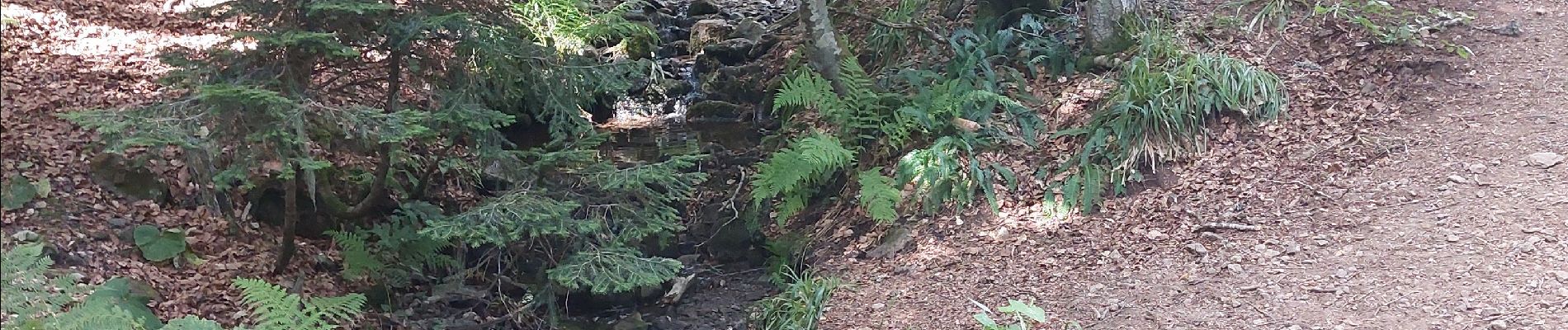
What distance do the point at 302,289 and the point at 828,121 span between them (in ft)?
11.2

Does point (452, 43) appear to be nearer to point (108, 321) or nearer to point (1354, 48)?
point (108, 321)

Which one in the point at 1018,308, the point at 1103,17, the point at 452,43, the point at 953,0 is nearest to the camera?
the point at 1018,308

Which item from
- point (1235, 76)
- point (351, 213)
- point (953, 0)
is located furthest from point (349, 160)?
point (1235, 76)

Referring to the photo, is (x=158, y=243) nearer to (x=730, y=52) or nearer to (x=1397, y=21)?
(x=730, y=52)

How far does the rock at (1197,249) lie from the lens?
4.89m

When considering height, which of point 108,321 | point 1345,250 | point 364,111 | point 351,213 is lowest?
point 1345,250

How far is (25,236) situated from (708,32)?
619 cm

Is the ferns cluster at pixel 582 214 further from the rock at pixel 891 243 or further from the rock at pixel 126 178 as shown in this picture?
the rock at pixel 126 178

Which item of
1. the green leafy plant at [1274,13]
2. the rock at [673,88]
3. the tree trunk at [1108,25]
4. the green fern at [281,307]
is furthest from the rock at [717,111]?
the green fern at [281,307]

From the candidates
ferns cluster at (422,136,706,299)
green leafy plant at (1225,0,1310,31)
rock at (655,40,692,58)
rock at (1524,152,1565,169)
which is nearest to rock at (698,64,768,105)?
rock at (655,40,692,58)

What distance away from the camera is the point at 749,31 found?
918 cm

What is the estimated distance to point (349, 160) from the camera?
578cm

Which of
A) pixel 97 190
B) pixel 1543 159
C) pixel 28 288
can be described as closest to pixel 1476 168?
pixel 1543 159

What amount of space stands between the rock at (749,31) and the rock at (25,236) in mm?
5872
